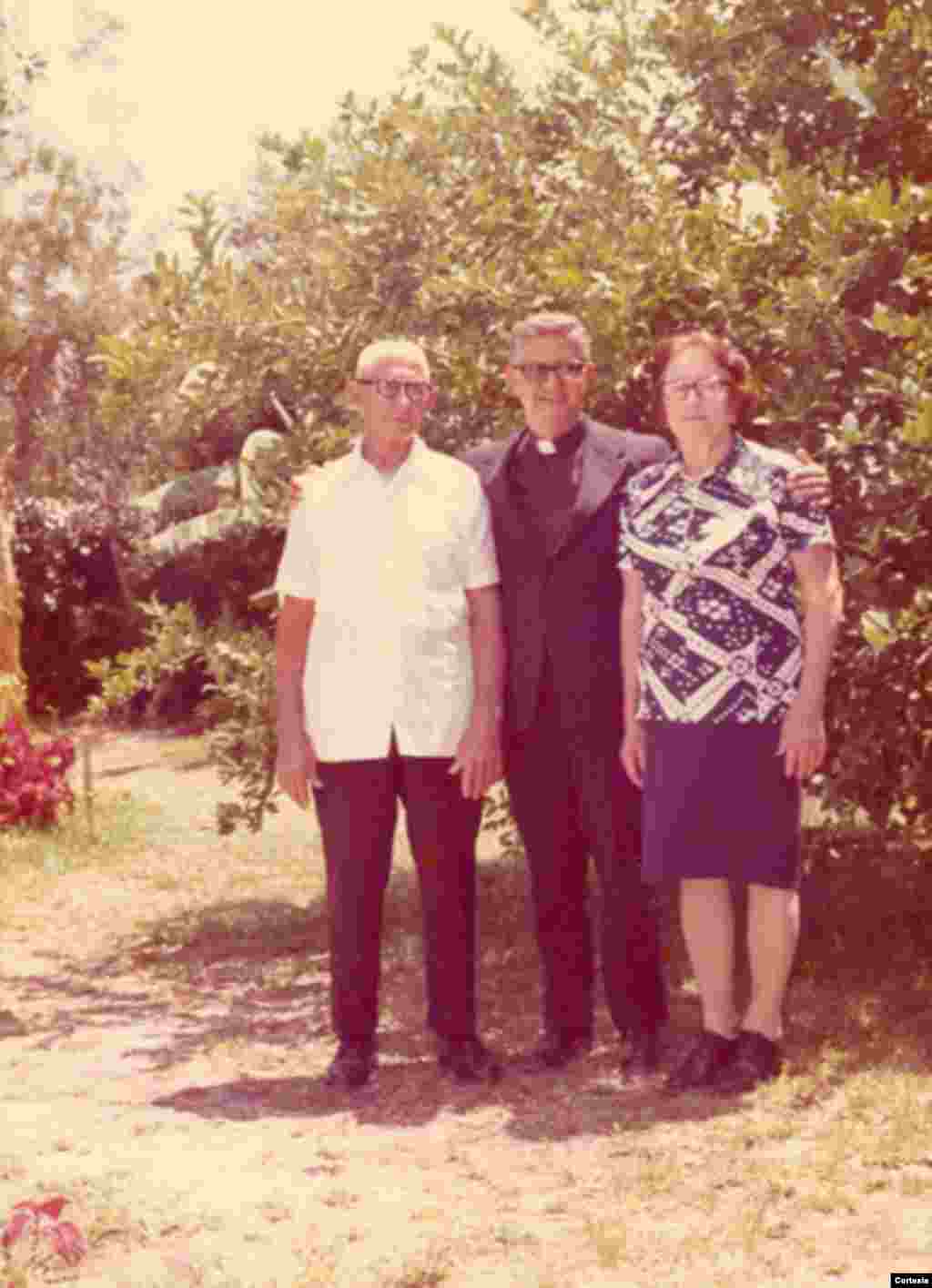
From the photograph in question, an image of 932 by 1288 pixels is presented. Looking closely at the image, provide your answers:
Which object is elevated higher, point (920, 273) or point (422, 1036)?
point (920, 273)

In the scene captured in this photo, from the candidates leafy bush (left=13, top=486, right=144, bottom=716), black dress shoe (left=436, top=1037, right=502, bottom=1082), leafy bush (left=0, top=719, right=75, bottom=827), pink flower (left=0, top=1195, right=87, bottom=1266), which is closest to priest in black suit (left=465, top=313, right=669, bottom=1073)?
black dress shoe (left=436, top=1037, right=502, bottom=1082)

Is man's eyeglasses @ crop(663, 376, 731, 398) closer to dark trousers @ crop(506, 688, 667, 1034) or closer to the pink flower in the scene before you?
dark trousers @ crop(506, 688, 667, 1034)

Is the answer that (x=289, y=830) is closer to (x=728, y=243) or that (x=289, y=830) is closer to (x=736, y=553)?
(x=728, y=243)

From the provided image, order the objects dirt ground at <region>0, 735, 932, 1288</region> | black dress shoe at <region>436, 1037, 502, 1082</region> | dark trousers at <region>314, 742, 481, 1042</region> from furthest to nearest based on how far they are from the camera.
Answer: black dress shoe at <region>436, 1037, 502, 1082</region>, dark trousers at <region>314, 742, 481, 1042</region>, dirt ground at <region>0, 735, 932, 1288</region>

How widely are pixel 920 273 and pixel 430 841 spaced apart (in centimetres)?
244

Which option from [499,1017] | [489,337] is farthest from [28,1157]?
[489,337]

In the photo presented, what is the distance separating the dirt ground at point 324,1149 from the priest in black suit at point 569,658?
1.37ft

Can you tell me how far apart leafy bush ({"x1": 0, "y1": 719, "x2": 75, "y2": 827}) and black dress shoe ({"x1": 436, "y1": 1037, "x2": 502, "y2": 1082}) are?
651 cm

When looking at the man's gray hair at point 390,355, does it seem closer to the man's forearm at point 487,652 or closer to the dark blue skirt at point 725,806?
the man's forearm at point 487,652

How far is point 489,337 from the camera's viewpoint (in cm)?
739

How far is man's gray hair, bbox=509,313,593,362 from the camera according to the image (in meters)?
5.52

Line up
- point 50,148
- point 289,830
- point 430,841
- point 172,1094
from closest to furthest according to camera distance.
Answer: point 430,841 < point 172,1094 < point 289,830 < point 50,148

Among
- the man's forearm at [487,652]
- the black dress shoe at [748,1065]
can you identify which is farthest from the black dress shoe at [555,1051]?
the man's forearm at [487,652]

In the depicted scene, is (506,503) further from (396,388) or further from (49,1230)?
(49,1230)
